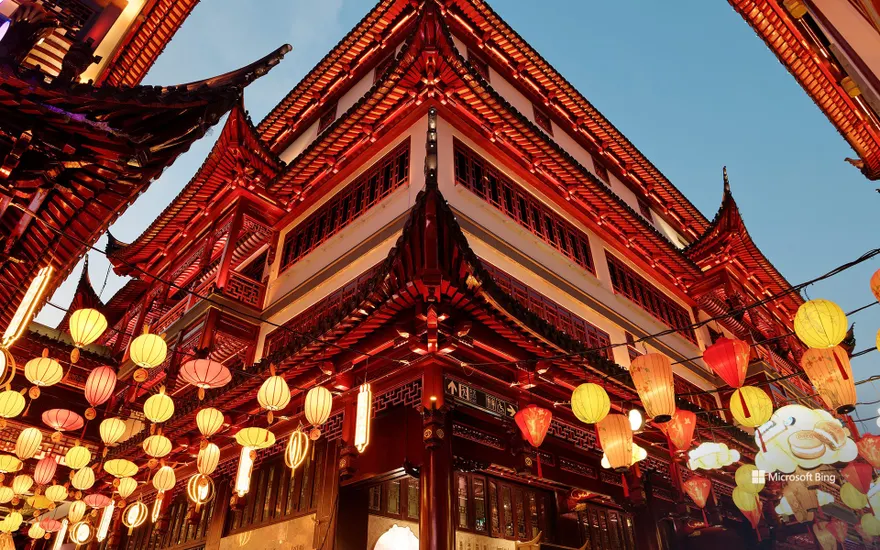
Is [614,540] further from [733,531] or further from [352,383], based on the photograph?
[352,383]

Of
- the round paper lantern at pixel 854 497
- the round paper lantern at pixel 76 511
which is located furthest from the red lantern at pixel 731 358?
the round paper lantern at pixel 76 511

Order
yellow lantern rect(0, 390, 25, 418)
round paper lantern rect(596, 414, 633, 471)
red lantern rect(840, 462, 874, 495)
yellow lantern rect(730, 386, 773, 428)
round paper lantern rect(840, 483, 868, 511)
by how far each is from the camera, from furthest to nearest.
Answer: round paper lantern rect(840, 483, 868, 511) → red lantern rect(840, 462, 874, 495) → yellow lantern rect(0, 390, 25, 418) → yellow lantern rect(730, 386, 773, 428) → round paper lantern rect(596, 414, 633, 471)

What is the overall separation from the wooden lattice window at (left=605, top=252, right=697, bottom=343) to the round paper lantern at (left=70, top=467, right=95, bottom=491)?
47.7ft

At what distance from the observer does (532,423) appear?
8.84 meters

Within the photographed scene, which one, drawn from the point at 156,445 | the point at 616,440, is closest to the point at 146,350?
the point at 156,445

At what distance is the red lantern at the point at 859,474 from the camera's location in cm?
1455

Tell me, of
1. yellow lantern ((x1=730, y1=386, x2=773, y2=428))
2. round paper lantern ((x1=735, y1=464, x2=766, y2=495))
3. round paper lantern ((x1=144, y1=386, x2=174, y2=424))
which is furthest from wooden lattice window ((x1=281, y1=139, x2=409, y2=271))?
round paper lantern ((x1=735, y1=464, x2=766, y2=495))

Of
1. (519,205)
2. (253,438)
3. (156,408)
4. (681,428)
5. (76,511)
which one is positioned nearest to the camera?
(156,408)

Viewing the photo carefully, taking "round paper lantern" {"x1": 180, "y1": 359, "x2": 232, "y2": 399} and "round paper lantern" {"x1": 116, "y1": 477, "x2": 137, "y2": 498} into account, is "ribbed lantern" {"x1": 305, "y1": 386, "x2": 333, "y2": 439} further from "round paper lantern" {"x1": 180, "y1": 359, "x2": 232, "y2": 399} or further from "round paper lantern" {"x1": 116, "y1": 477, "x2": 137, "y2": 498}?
"round paper lantern" {"x1": 116, "y1": 477, "x2": 137, "y2": 498}

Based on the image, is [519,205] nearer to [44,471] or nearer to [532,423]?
[532,423]

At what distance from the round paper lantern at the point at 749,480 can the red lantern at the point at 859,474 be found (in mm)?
3036

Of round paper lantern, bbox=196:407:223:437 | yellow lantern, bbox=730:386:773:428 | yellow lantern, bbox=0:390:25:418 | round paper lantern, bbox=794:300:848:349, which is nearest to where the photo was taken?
round paper lantern, bbox=794:300:848:349

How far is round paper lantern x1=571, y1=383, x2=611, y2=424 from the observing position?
28.6 ft

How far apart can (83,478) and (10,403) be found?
3.28 metres
